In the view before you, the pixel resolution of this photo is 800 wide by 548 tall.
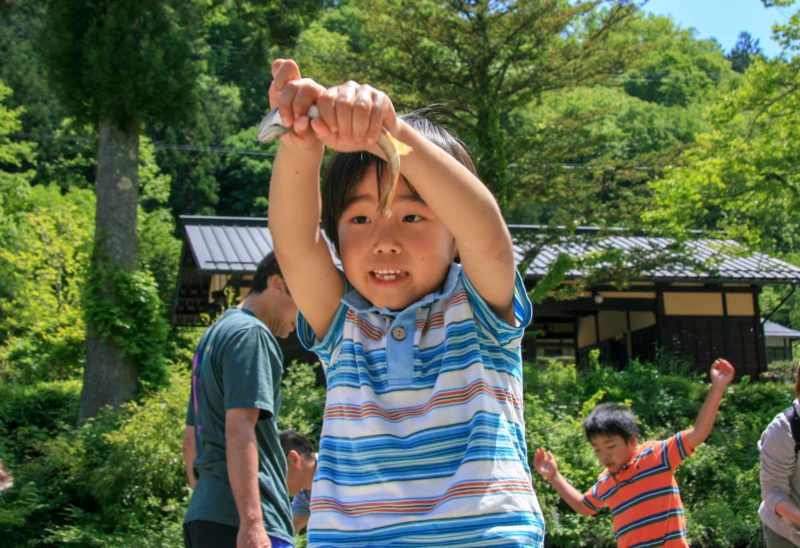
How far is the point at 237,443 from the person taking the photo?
334cm

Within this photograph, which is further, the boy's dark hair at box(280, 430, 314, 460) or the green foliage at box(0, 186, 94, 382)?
the green foliage at box(0, 186, 94, 382)

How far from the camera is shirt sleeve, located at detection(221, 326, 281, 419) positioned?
3461 mm

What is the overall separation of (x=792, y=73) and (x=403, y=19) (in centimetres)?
617

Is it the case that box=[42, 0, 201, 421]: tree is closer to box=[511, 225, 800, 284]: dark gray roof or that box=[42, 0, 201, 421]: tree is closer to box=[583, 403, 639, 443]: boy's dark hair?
box=[511, 225, 800, 284]: dark gray roof

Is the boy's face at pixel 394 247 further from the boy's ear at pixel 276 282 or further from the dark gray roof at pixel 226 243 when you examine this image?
the dark gray roof at pixel 226 243

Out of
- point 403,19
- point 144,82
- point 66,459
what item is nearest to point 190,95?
point 144,82

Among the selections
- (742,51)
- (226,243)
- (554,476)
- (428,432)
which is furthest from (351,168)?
(742,51)

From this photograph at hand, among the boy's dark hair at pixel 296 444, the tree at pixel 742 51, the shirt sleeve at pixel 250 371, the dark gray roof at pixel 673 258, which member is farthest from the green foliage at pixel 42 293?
the tree at pixel 742 51

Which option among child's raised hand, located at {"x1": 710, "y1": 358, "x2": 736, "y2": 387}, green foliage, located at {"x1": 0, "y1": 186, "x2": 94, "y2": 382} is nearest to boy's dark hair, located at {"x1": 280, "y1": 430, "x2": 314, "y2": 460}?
child's raised hand, located at {"x1": 710, "y1": 358, "x2": 736, "y2": 387}

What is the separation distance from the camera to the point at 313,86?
149 centimetres

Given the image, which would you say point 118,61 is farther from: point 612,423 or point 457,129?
point 612,423

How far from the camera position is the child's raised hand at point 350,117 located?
145cm

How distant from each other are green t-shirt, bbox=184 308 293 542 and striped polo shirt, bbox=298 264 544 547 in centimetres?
158

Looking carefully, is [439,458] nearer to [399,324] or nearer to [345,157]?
[399,324]
